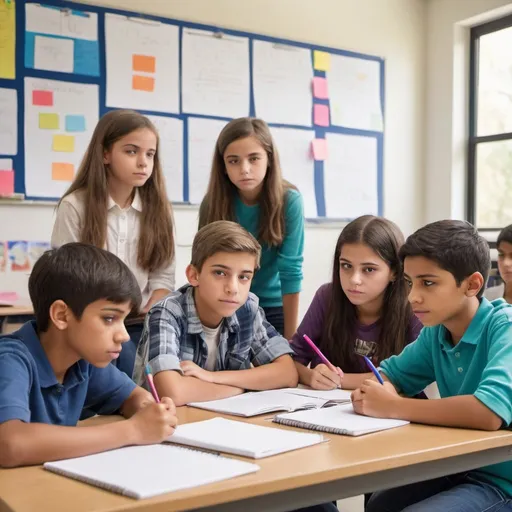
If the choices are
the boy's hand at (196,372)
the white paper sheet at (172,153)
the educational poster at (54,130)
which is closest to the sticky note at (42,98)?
the educational poster at (54,130)

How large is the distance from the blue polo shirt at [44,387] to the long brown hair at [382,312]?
Answer: 0.78 meters

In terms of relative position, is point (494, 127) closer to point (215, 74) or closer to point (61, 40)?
point (215, 74)

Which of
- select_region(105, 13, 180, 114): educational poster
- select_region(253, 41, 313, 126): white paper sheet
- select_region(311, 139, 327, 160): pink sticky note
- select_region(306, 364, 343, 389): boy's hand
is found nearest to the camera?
select_region(306, 364, 343, 389): boy's hand

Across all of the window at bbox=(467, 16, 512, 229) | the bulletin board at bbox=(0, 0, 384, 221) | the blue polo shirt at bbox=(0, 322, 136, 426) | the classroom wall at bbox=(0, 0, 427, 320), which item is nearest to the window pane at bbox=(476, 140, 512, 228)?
the window at bbox=(467, 16, 512, 229)

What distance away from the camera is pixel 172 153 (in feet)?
13.2

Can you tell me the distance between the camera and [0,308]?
319 centimetres

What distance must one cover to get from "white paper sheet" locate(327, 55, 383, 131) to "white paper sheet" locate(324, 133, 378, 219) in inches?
4.4

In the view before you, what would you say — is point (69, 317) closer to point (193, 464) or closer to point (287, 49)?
point (193, 464)

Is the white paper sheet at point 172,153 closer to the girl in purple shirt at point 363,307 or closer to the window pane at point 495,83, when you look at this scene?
the girl in purple shirt at point 363,307

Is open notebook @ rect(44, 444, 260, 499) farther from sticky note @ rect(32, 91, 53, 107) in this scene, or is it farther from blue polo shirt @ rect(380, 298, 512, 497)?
sticky note @ rect(32, 91, 53, 107)

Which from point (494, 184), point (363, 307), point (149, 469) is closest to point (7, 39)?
point (363, 307)

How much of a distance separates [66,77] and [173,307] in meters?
2.20

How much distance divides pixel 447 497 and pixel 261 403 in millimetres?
431

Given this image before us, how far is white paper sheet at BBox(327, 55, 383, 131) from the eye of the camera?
15.2ft
